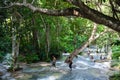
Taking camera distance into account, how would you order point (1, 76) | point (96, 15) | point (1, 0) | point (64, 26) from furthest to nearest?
point (64, 26) < point (1, 76) < point (1, 0) < point (96, 15)

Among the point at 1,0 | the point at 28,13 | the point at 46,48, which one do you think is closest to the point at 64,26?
the point at 46,48

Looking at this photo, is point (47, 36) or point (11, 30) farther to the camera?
point (47, 36)

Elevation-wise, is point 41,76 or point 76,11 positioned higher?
point 76,11

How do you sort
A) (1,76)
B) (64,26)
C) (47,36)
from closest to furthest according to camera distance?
(1,76), (47,36), (64,26)

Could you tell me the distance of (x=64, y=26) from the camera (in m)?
42.0

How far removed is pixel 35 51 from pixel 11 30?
12.5 metres

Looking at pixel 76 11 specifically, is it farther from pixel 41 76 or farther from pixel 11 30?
pixel 41 76

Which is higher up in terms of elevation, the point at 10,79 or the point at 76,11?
the point at 76,11

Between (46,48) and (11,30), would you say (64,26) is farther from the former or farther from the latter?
(11,30)

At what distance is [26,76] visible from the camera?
2377cm

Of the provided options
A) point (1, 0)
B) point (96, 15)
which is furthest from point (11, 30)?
point (96, 15)

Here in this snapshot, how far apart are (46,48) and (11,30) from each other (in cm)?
1275

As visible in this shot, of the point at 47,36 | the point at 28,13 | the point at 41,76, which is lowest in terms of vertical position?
the point at 41,76

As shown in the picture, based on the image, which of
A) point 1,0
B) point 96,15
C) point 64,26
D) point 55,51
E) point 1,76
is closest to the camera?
point 96,15
